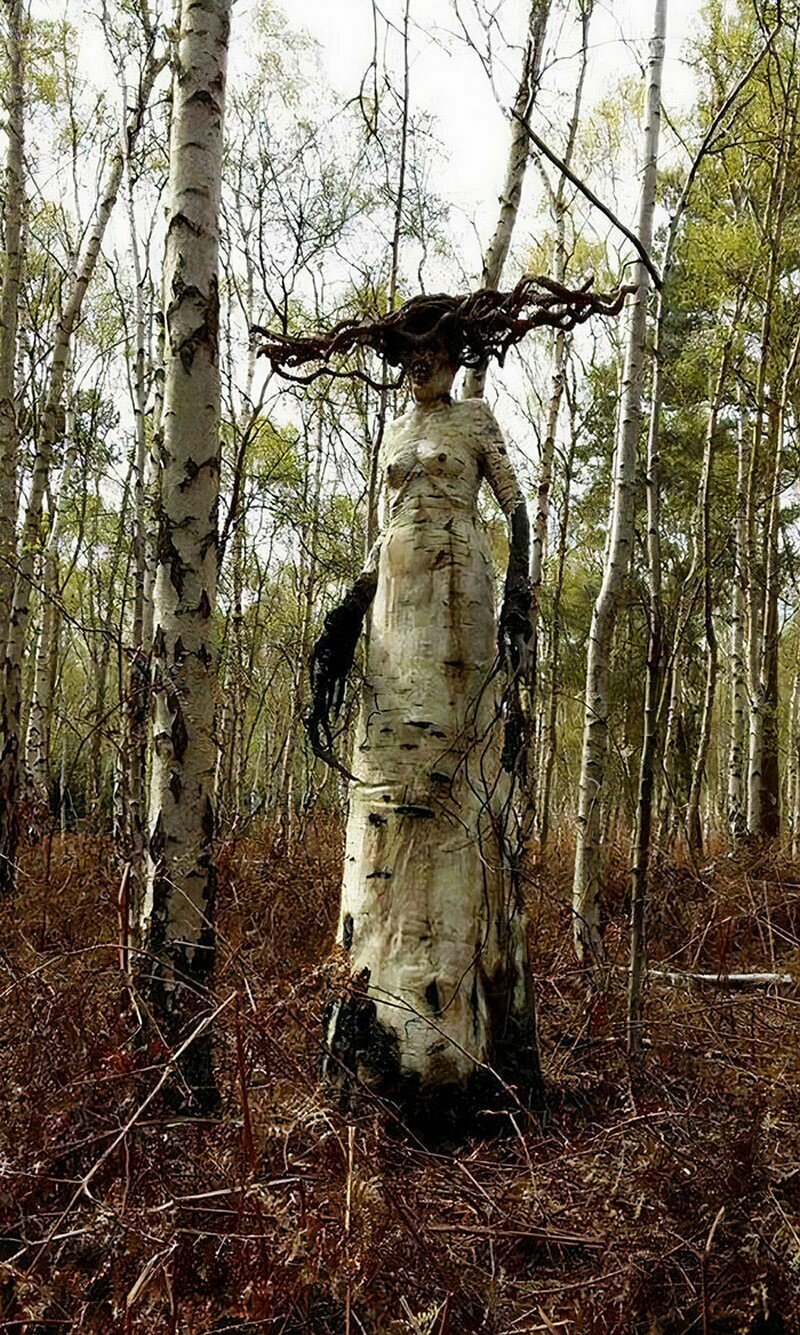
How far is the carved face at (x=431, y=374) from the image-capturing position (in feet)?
12.8

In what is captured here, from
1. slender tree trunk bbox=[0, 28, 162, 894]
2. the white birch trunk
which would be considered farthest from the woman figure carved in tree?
the white birch trunk

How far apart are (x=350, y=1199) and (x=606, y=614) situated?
420cm

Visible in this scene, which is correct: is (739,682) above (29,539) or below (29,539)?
below

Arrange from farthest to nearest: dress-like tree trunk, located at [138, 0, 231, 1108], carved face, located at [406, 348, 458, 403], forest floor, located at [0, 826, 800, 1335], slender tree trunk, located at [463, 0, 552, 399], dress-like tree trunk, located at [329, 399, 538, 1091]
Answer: slender tree trunk, located at [463, 0, 552, 399], carved face, located at [406, 348, 458, 403], dress-like tree trunk, located at [329, 399, 538, 1091], dress-like tree trunk, located at [138, 0, 231, 1108], forest floor, located at [0, 826, 800, 1335]

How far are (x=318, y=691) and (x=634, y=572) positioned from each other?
48.4ft

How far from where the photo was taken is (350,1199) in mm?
2115

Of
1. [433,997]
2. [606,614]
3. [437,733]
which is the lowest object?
[433,997]

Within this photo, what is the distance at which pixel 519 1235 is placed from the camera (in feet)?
7.68

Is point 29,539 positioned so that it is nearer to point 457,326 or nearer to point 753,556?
→ point 457,326

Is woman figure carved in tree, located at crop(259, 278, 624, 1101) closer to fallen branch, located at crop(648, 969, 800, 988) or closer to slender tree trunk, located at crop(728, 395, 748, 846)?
fallen branch, located at crop(648, 969, 800, 988)

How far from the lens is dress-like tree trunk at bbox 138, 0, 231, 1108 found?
3.34m

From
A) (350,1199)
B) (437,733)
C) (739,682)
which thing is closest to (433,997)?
(437,733)

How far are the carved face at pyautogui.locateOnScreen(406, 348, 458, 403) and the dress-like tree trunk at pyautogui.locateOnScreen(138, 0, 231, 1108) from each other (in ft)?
2.78

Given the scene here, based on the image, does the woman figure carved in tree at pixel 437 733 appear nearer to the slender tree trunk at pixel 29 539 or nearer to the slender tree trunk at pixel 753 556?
Answer: the slender tree trunk at pixel 29 539
